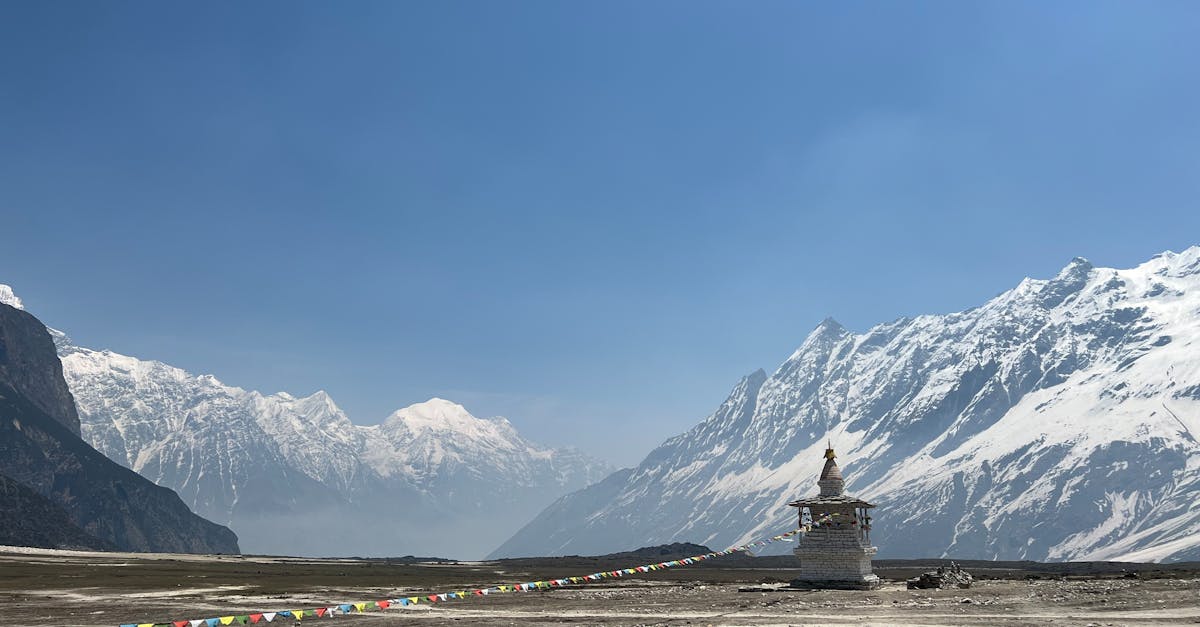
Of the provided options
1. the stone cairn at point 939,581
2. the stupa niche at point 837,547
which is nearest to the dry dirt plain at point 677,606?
the stone cairn at point 939,581

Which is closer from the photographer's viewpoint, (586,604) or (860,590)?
(586,604)

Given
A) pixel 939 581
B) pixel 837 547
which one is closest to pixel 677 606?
pixel 837 547

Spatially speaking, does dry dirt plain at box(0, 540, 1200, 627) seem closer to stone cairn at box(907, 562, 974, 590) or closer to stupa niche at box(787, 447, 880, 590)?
stone cairn at box(907, 562, 974, 590)

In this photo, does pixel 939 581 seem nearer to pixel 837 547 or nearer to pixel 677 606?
pixel 837 547

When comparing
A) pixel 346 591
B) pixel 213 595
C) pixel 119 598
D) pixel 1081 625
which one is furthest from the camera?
pixel 346 591

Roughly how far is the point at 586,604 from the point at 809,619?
16646 mm

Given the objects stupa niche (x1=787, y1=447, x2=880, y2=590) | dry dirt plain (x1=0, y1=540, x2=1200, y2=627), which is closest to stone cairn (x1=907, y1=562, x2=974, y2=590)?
dry dirt plain (x1=0, y1=540, x2=1200, y2=627)

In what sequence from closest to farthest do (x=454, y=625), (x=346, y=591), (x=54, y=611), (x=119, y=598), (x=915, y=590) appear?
(x=454, y=625) → (x=54, y=611) → (x=915, y=590) → (x=119, y=598) → (x=346, y=591)

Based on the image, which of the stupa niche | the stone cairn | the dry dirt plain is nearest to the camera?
the dry dirt plain

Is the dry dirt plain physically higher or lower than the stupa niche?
lower

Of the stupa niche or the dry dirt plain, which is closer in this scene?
the dry dirt plain

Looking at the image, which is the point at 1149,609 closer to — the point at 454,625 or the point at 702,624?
→ the point at 702,624

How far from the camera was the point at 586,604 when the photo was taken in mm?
55406

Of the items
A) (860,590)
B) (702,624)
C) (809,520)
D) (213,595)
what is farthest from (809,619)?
(213,595)
